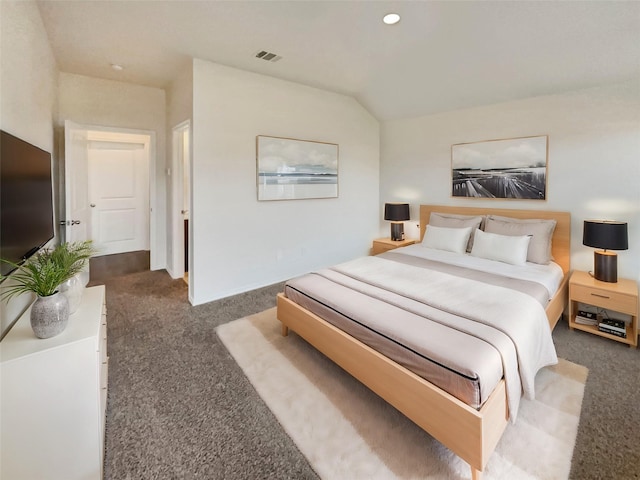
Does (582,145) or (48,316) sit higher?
(582,145)

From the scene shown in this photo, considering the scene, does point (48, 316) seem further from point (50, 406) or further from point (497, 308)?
point (497, 308)

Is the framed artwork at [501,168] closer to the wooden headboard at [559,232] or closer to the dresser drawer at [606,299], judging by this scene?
the wooden headboard at [559,232]

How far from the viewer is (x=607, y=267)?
271 cm

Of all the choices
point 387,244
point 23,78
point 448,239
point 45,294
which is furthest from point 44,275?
point 387,244

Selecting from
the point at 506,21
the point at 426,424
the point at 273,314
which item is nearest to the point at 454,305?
the point at 426,424

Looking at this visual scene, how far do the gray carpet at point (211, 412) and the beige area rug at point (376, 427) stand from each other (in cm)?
7

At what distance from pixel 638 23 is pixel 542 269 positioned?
2.00 meters

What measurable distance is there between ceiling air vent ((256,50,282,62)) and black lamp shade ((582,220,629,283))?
11.3ft

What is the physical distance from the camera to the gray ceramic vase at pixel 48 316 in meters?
1.34

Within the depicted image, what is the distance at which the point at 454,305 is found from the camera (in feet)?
6.58

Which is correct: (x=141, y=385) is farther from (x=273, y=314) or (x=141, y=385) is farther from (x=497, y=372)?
(x=497, y=372)

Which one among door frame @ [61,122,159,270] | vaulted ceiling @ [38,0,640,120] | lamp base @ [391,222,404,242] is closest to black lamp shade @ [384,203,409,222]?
lamp base @ [391,222,404,242]

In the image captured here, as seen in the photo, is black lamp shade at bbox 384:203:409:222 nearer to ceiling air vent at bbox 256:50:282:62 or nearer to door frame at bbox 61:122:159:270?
ceiling air vent at bbox 256:50:282:62

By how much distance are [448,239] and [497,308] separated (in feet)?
5.60
